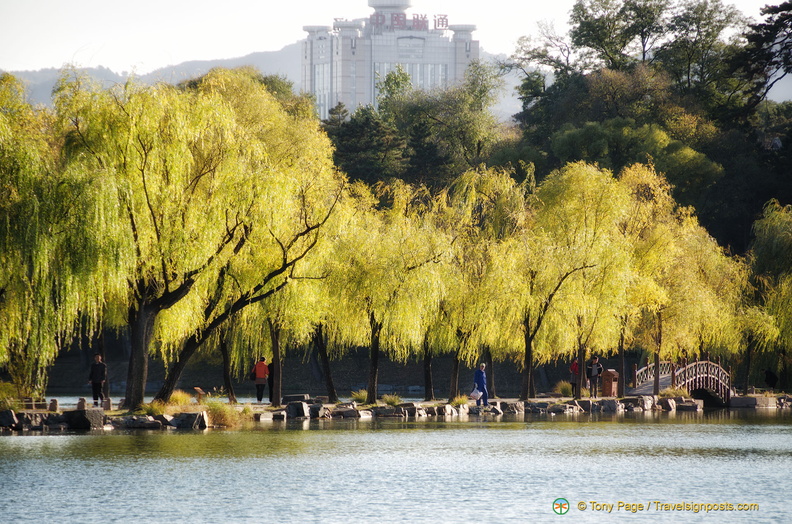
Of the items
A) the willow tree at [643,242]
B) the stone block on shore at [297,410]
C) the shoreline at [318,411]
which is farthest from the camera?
the willow tree at [643,242]

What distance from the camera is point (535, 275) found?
37.2m

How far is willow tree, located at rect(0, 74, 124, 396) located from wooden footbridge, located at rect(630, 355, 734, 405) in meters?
28.0

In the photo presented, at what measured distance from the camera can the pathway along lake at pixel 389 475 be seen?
15156mm

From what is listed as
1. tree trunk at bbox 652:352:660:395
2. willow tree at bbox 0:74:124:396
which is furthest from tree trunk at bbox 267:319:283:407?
tree trunk at bbox 652:352:660:395

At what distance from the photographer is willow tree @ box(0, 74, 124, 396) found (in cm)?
2248

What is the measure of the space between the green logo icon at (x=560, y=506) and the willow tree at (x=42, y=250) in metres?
12.2

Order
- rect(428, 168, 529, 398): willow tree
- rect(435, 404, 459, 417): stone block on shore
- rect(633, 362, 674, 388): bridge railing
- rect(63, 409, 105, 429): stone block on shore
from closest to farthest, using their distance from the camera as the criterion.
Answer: rect(63, 409, 105, 429): stone block on shore, rect(435, 404, 459, 417): stone block on shore, rect(428, 168, 529, 398): willow tree, rect(633, 362, 674, 388): bridge railing

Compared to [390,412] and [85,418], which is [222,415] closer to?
[85,418]

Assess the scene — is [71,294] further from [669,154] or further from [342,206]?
[669,154]

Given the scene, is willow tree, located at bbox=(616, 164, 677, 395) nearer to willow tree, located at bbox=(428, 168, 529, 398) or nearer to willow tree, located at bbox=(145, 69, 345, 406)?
willow tree, located at bbox=(428, 168, 529, 398)

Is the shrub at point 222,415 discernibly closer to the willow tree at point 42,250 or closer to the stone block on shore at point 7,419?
the stone block on shore at point 7,419

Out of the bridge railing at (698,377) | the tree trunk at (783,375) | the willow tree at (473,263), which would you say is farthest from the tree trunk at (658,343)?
the tree trunk at (783,375)

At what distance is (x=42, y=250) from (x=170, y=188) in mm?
4771

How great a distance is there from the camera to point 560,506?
15719 millimetres
